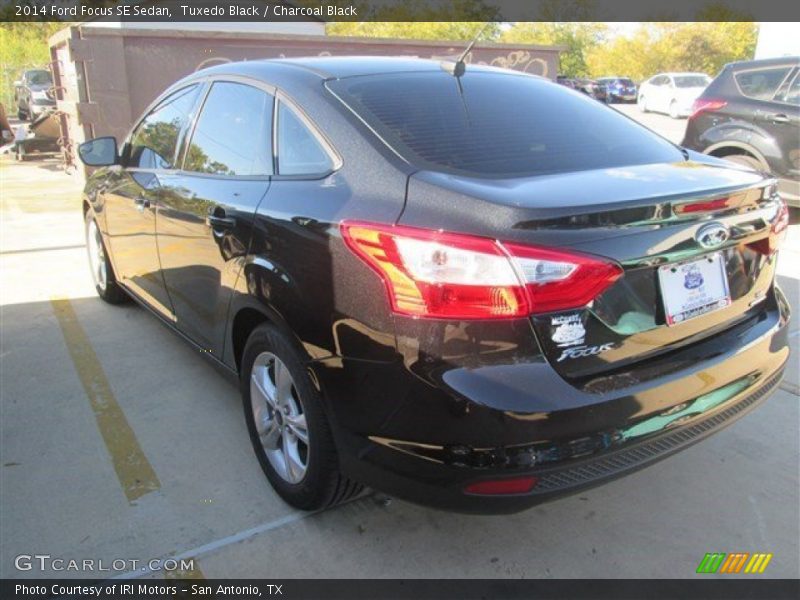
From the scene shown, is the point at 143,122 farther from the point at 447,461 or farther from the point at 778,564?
the point at 778,564

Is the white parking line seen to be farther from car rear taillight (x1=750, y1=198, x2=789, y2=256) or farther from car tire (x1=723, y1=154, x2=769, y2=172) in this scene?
car tire (x1=723, y1=154, x2=769, y2=172)

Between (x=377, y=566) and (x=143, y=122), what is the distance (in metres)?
3.29

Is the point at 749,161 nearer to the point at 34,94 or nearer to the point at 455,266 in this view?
the point at 455,266

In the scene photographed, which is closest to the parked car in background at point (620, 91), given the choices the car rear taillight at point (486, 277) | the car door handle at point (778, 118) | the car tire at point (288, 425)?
the car door handle at point (778, 118)

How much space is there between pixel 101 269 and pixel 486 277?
164 inches

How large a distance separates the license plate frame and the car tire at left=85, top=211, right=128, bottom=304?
4.06 meters

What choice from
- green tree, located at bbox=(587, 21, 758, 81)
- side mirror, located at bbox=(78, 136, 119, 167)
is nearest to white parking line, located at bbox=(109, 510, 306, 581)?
side mirror, located at bbox=(78, 136, 119, 167)

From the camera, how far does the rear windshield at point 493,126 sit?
93.0 inches

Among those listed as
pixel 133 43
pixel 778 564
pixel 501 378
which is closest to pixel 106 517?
pixel 501 378

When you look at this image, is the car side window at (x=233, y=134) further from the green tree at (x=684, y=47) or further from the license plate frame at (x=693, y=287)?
the green tree at (x=684, y=47)

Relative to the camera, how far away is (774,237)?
2.52 metres

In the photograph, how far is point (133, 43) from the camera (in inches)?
427

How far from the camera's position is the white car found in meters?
28.4

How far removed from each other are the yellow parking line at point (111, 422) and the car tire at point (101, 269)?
0.36 meters
